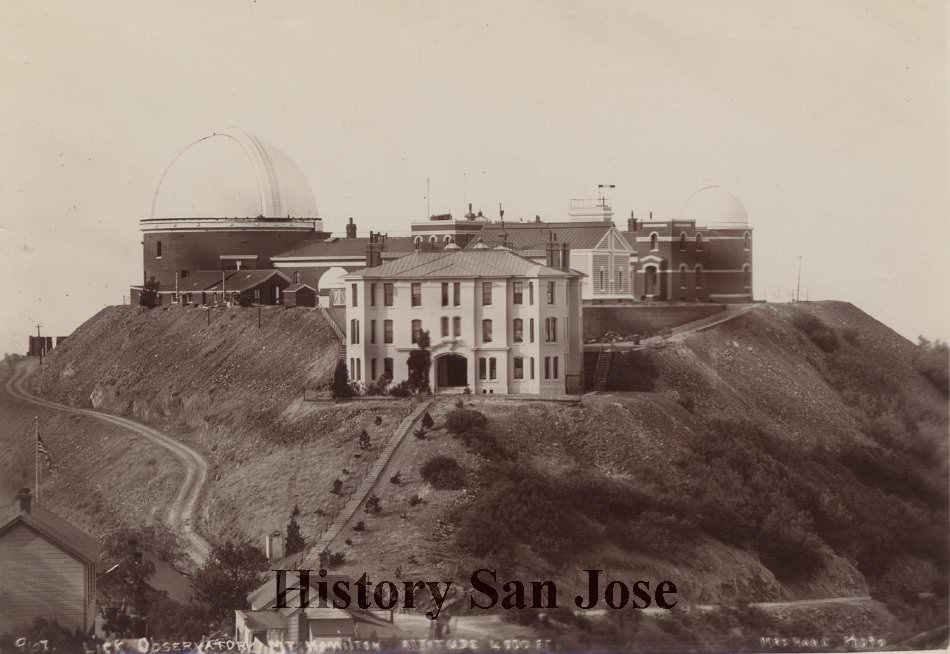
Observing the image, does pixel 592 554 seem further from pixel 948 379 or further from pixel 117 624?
pixel 948 379

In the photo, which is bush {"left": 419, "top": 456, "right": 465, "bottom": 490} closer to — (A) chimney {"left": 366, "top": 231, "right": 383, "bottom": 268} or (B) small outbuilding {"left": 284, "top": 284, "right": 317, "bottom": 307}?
(A) chimney {"left": 366, "top": 231, "right": 383, "bottom": 268}

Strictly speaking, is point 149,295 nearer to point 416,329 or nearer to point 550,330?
point 416,329

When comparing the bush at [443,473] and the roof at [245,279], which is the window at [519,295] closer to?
the bush at [443,473]

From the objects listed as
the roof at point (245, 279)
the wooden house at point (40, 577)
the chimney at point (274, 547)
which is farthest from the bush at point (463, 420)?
the roof at point (245, 279)

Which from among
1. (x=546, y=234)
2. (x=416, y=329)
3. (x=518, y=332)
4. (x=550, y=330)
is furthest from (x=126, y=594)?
(x=546, y=234)

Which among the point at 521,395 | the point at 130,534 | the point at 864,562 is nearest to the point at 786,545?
the point at 864,562

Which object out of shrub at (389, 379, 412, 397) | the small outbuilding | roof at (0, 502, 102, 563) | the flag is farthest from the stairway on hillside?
roof at (0, 502, 102, 563)
